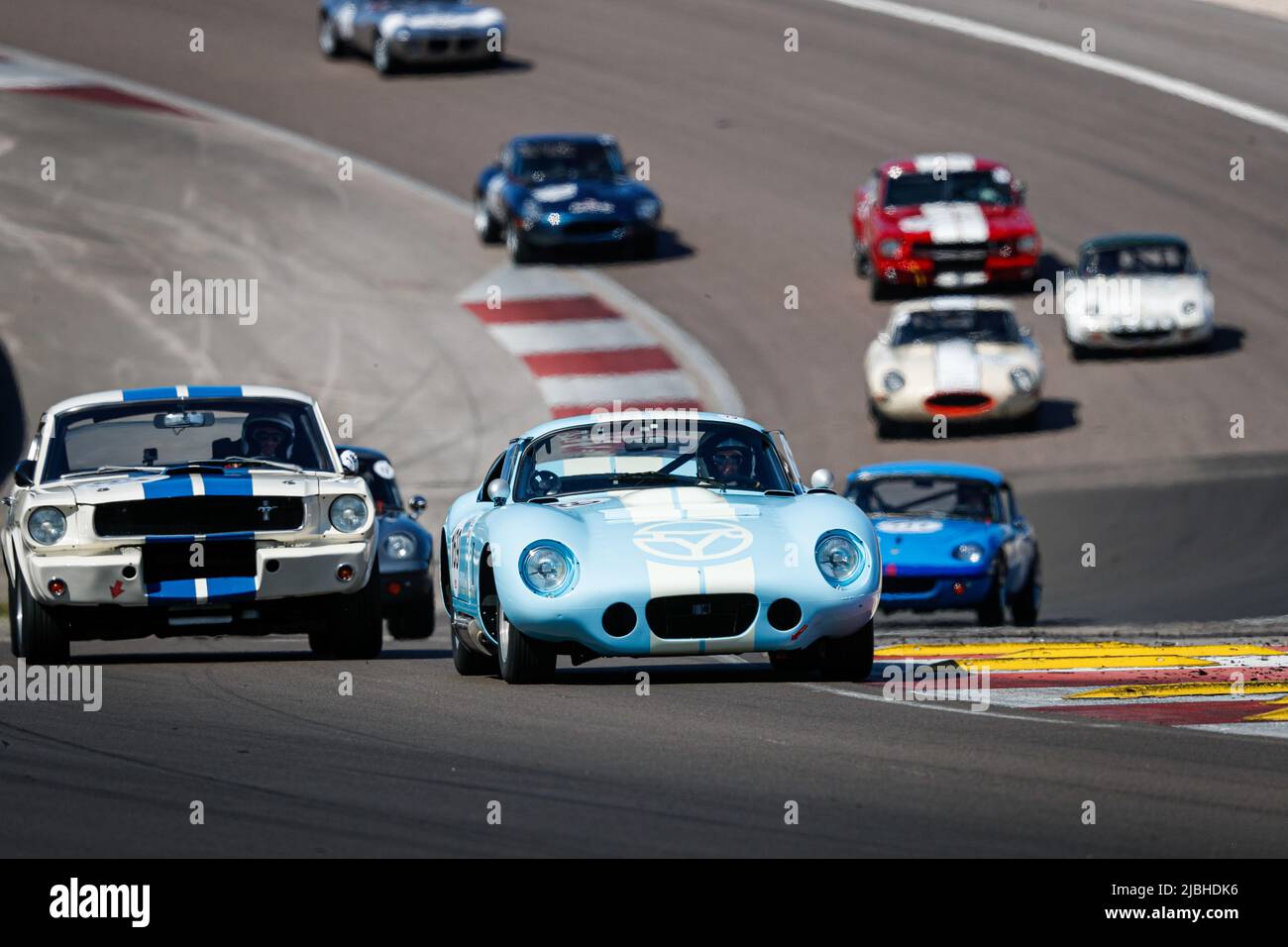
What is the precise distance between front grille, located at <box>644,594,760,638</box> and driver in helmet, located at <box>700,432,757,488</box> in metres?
A: 1.26

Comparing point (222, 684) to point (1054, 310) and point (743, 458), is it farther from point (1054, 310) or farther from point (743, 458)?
point (1054, 310)

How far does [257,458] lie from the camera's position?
11914 millimetres

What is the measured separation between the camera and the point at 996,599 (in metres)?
15.8

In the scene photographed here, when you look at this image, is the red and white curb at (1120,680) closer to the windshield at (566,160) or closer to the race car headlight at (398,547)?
the race car headlight at (398,547)

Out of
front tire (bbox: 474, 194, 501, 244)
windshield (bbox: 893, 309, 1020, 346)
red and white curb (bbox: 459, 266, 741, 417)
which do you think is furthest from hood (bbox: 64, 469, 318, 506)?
front tire (bbox: 474, 194, 501, 244)

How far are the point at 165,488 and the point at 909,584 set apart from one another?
20.6ft

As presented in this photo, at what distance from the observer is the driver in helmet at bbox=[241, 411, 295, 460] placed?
12062mm

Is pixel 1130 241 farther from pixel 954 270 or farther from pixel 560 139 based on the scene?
pixel 560 139

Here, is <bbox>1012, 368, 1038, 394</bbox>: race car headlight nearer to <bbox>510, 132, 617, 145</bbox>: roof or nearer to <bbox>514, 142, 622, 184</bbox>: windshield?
<bbox>514, 142, 622, 184</bbox>: windshield

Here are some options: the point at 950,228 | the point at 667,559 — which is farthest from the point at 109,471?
the point at 950,228

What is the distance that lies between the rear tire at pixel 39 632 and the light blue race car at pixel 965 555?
20.4ft
